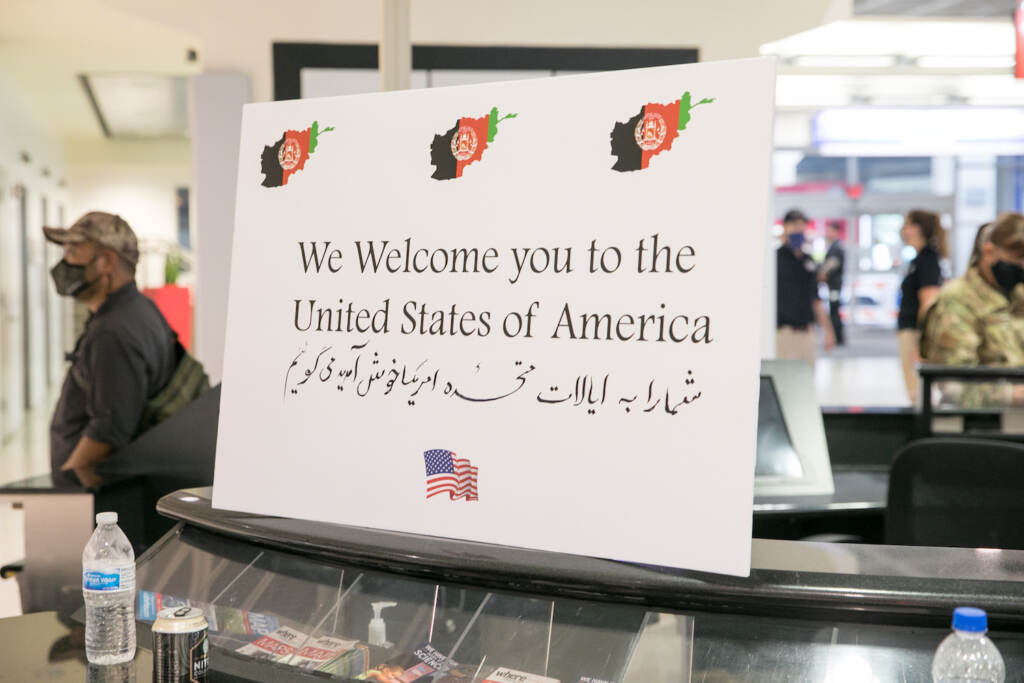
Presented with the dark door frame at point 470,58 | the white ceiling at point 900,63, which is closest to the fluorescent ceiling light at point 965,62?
the white ceiling at point 900,63

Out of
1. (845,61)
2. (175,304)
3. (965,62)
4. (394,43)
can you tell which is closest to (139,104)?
(175,304)

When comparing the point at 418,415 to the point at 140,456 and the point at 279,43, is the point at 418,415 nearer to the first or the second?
the point at 140,456

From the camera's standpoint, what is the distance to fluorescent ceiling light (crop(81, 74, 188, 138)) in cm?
959

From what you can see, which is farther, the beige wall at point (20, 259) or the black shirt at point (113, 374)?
the beige wall at point (20, 259)

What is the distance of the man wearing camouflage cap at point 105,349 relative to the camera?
286cm

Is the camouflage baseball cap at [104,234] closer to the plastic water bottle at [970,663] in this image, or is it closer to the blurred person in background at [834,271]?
the plastic water bottle at [970,663]

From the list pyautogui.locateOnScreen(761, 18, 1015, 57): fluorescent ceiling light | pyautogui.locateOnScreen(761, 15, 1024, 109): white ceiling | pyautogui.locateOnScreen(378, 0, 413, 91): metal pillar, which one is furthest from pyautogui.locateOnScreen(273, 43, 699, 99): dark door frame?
pyautogui.locateOnScreen(761, 18, 1015, 57): fluorescent ceiling light

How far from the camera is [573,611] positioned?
46.3 inches

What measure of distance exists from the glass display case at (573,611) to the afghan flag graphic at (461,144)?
47cm

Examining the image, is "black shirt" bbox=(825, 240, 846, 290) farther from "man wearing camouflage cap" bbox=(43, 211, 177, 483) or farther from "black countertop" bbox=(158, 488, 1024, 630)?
"black countertop" bbox=(158, 488, 1024, 630)

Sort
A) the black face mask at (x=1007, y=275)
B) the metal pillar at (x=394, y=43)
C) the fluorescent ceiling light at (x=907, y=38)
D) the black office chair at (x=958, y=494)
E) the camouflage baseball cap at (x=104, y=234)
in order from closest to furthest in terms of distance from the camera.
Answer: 1. the black office chair at (x=958, y=494)
2. the metal pillar at (x=394, y=43)
3. the camouflage baseball cap at (x=104, y=234)
4. the black face mask at (x=1007, y=275)
5. the fluorescent ceiling light at (x=907, y=38)

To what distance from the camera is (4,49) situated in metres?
8.07

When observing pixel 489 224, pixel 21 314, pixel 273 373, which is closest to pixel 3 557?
pixel 273 373

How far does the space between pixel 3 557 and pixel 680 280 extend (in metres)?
4.88
